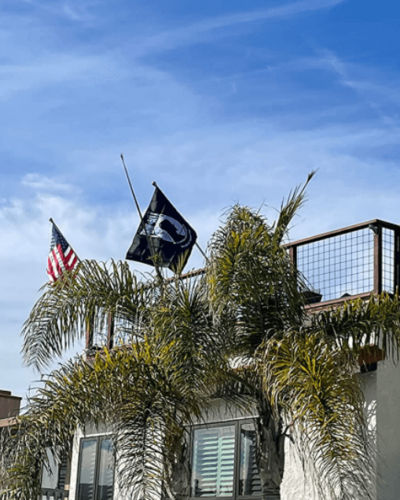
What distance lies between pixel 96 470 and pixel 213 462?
132 inches

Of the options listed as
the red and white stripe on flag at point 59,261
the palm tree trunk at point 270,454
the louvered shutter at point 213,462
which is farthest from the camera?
the red and white stripe on flag at point 59,261

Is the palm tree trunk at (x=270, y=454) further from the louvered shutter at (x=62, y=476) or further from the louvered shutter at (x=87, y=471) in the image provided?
the louvered shutter at (x=62, y=476)

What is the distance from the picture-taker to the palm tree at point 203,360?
10109 mm

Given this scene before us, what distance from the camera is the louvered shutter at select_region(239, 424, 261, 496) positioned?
43.8 feet

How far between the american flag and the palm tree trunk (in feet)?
20.0

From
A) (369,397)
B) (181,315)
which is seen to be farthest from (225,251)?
(369,397)

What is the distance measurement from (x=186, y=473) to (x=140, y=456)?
5.17ft

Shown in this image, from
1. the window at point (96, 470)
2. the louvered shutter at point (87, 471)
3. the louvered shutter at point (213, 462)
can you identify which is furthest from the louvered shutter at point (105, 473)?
the louvered shutter at point (213, 462)

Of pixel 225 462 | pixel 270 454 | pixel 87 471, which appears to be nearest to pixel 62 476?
pixel 87 471

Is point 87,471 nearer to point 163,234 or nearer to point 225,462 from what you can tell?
point 225,462

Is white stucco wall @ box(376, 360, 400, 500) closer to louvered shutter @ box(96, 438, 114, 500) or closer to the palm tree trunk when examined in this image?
the palm tree trunk

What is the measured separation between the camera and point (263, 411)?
36.5 ft

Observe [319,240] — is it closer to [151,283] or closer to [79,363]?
[151,283]

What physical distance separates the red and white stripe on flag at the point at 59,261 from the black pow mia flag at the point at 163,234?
298 centimetres
